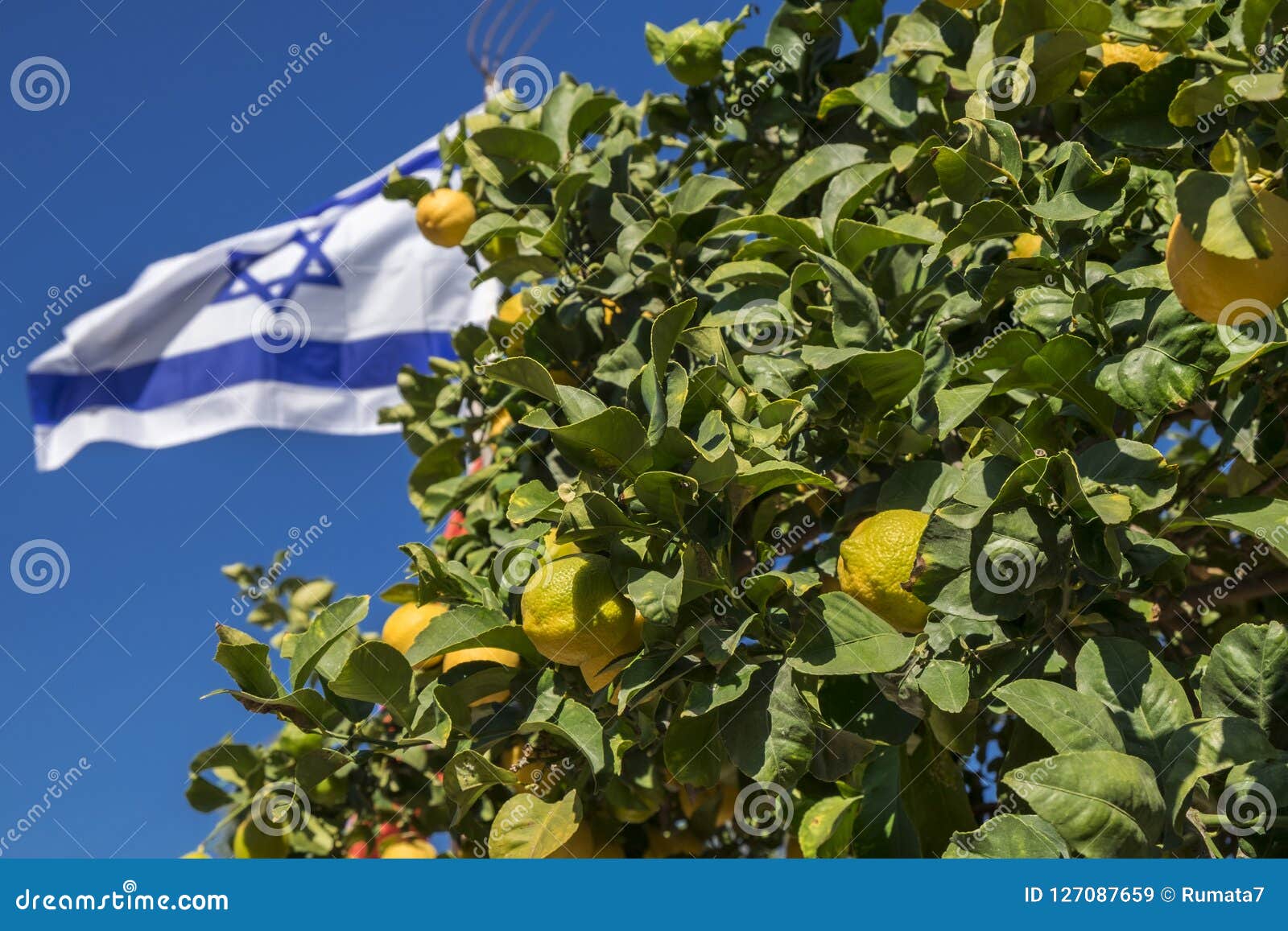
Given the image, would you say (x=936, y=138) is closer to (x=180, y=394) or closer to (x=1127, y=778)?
(x=1127, y=778)

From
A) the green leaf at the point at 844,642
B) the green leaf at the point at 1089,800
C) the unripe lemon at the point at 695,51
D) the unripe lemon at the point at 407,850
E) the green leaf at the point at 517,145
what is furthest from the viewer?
the unripe lemon at the point at 407,850

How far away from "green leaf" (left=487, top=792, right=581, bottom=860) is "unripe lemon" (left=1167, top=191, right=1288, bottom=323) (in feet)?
2.45

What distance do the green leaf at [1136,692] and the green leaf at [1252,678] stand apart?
0.09 ft

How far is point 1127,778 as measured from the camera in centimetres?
73

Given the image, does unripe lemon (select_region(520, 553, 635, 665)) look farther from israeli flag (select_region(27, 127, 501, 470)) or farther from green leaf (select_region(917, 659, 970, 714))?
israeli flag (select_region(27, 127, 501, 470))

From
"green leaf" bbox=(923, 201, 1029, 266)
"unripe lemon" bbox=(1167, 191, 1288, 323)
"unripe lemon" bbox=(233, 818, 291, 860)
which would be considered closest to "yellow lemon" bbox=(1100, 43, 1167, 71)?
"green leaf" bbox=(923, 201, 1029, 266)

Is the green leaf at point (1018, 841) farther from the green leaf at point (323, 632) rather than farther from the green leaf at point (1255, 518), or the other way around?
the green leaf at point (323, 632)

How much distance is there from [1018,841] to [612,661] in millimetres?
454

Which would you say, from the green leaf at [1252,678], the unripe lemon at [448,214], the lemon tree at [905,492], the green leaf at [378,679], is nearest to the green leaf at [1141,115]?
the lemon tree at [905,492]

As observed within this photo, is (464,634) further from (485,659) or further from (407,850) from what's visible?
(407,850)

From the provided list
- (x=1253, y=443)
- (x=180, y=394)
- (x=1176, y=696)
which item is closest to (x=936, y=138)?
(x=1253, y=443)

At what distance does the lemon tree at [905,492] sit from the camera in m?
0.84

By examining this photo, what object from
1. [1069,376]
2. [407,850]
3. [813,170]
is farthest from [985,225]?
[407,850]

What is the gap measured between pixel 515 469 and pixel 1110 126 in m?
0.87
